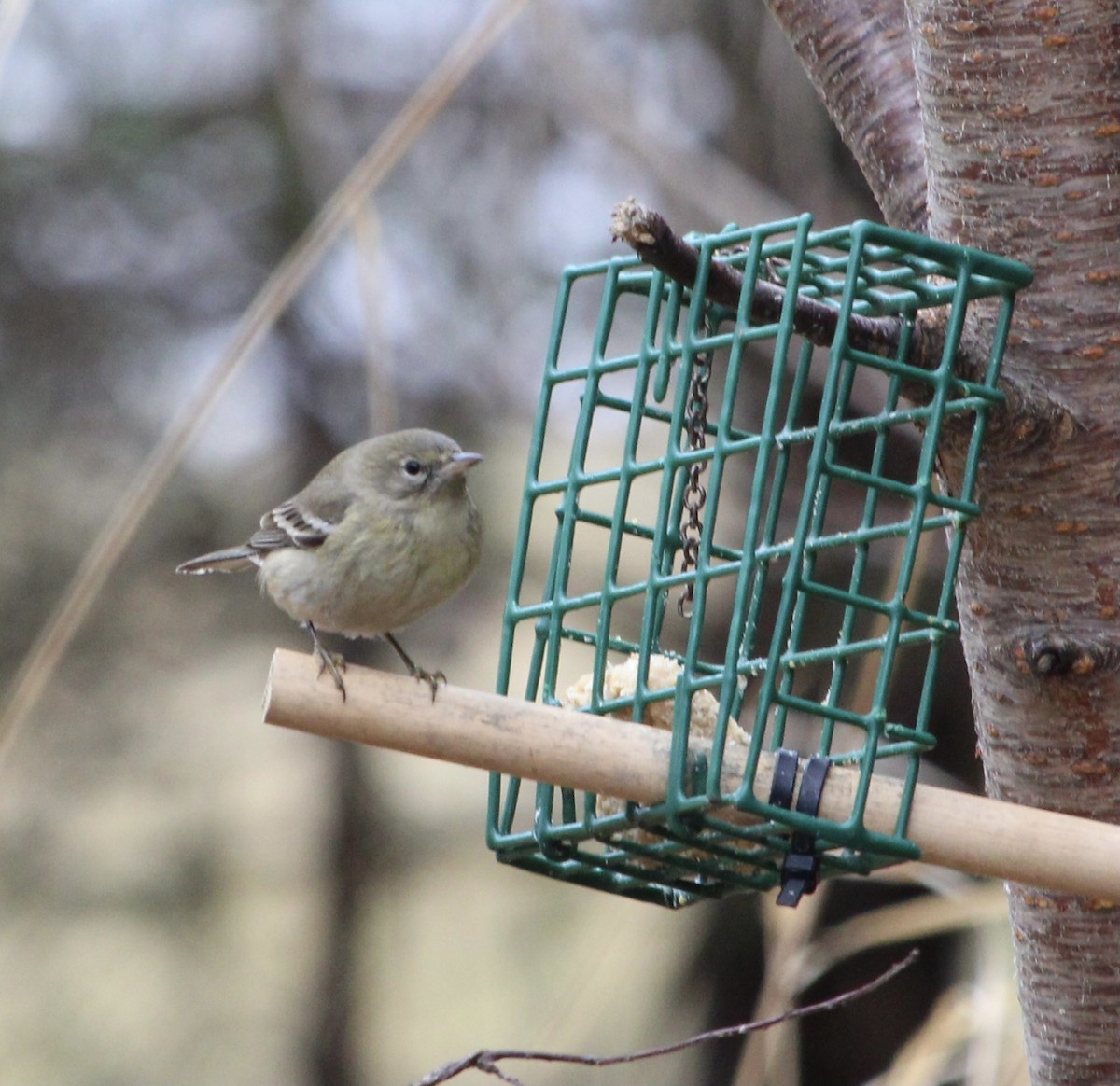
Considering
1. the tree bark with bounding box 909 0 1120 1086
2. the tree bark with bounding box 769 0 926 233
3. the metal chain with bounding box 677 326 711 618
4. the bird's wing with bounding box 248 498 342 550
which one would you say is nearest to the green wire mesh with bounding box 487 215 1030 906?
the metal chain with bounding box 677 326 711 618

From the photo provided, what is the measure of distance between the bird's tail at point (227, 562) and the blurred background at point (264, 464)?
70.2 inches

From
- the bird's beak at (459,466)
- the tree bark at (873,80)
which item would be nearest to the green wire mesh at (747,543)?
the tree bark at (873,80)

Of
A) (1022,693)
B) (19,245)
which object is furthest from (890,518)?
(19,245)

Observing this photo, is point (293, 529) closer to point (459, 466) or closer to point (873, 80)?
point (459, 466)

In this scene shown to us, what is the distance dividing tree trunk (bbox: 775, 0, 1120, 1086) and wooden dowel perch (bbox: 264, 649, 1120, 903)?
502 millimetres

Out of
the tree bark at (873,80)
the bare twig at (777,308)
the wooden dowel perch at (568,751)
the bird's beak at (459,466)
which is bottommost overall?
the wooden dowel perch at (568,751)

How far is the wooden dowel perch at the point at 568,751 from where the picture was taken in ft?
7.36

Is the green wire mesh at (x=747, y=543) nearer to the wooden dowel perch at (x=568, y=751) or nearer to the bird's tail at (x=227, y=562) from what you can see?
the wooden dowel perch at (x=568, y=751)

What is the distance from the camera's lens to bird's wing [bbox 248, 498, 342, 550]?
390cm

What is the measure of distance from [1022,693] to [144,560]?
484 cm

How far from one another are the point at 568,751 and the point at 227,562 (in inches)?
98.4

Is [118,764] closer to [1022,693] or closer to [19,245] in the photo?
[19,245]

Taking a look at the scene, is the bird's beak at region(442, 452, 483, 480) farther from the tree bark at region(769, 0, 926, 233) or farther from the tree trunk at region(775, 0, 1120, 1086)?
the tree trunk at region(775, 0, 1120, 1086)

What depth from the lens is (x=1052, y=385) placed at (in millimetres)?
2764
